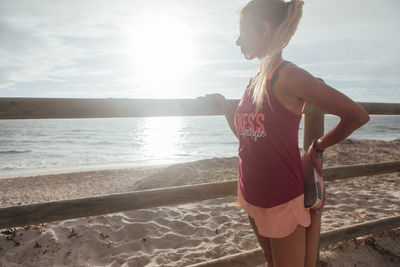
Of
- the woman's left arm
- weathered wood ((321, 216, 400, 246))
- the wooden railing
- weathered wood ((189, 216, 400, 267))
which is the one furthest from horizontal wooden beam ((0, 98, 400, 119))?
weathered wood ((321, 216, 400, 246))

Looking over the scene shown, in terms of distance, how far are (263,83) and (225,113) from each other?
0.61m

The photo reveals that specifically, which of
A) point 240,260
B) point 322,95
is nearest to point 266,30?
point 322,95

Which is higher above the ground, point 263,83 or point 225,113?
point 263,83

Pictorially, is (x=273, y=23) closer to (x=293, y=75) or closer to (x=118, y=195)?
(x=293, y=75)

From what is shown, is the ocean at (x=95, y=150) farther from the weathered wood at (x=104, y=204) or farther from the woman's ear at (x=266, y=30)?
the woman's ear at (x=266, y=30)

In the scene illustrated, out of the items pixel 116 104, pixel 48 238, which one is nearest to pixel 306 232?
pixel 116 104

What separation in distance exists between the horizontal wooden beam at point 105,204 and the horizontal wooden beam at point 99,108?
49 cm

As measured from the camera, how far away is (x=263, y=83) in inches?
44.9

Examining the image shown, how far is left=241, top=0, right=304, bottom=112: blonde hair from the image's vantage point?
114cm

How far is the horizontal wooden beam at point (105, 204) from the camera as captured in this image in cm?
144

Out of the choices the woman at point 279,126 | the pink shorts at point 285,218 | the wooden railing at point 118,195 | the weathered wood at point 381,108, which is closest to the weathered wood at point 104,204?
the wooden railing at point 118,195

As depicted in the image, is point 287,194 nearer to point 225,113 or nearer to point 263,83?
point 263,83

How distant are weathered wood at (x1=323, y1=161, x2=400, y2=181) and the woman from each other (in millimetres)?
968

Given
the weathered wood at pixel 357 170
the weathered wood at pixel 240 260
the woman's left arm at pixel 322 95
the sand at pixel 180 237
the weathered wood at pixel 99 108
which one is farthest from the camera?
the sand at pixel 180 237
